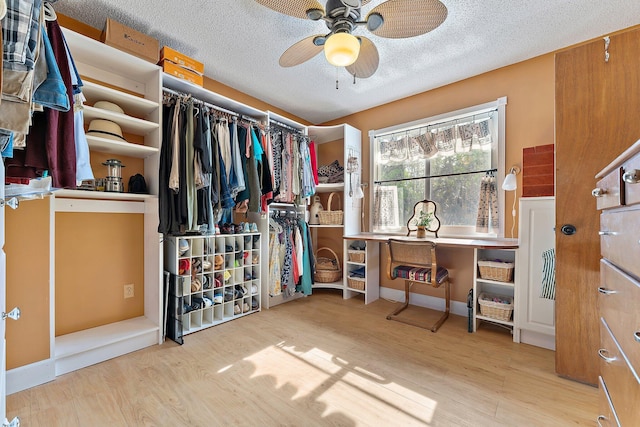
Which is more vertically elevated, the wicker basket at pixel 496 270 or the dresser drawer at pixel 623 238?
the dresser drawer at pixel 623 238

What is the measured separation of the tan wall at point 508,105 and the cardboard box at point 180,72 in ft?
7.40

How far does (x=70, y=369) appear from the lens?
175cm

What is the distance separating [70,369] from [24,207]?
1.06 meters

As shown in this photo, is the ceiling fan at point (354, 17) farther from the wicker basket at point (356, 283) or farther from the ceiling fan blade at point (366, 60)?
the wicker basket at point (356, 283)

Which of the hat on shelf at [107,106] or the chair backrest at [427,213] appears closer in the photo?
the hat on shelf at [107,106]

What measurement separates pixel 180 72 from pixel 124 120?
0.63 m

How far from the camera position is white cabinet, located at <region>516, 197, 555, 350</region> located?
6.72 ft

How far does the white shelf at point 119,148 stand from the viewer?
1.83 meters

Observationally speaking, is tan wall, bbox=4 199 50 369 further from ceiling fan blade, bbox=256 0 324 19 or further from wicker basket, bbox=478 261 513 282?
wicker basket, bbox=478 261 513 282

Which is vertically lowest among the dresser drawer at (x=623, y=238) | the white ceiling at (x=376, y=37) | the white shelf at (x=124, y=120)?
the dresser drawer at (x=623, y=238)

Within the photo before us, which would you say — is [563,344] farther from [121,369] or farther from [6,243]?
[6,243]

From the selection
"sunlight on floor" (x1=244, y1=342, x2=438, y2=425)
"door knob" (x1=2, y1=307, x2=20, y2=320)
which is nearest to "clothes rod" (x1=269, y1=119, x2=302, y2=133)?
"sunlight on floor" (x1=244, y1=342, x2=438, y2=425)

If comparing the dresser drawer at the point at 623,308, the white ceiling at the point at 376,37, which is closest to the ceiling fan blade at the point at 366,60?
the white ceiling at the point at 376,37

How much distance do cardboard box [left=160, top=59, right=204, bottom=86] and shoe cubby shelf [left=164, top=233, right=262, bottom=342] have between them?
1332 mm
